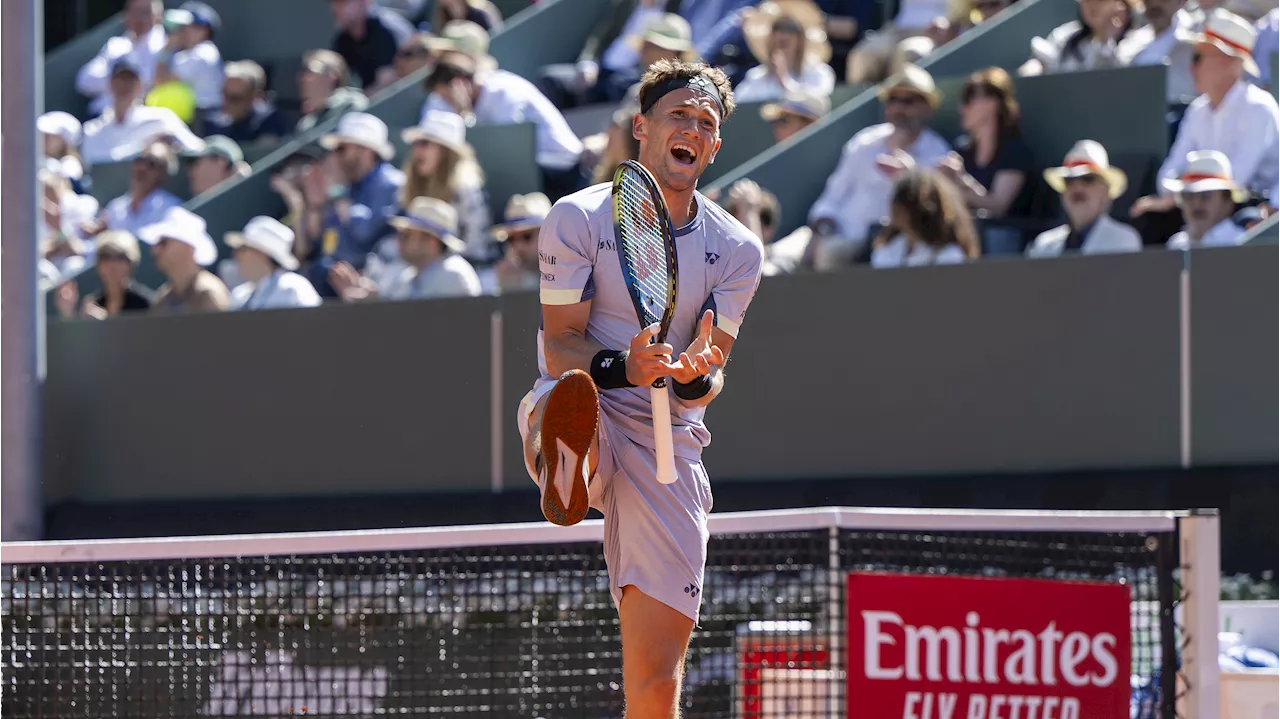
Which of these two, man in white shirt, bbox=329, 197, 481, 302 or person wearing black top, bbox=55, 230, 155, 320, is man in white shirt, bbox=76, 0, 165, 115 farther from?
man in white shirt, bbox=329, 197, 481, 302

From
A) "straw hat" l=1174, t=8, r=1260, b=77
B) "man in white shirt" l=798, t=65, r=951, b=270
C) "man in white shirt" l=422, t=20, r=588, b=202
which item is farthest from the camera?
"man in white shirt" l=422, t=20, r=588, b=202

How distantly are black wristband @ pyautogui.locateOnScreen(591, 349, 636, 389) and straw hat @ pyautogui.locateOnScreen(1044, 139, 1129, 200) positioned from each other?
17.5ft

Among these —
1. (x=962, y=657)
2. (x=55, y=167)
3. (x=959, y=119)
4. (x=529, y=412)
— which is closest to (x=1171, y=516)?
(x=962, y=657)

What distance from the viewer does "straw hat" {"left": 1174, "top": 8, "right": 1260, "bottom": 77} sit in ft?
32.8

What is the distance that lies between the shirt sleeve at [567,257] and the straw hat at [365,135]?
24.2 ft

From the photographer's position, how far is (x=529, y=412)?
5109 millimetres

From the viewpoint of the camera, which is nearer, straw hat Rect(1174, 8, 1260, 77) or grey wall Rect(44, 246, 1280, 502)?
grey wall Rect(44, 246, 1280, 502)

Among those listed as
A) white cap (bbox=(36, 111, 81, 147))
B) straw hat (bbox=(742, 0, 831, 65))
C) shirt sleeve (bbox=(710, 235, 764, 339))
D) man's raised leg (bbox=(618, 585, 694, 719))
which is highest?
white cap (bbox=(36, 111, 81, 147))

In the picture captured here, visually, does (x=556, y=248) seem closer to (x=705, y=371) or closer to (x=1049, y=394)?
(x=705, y=371)

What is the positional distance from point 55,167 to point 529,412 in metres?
10.9

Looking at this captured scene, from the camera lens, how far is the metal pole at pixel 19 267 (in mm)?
10195

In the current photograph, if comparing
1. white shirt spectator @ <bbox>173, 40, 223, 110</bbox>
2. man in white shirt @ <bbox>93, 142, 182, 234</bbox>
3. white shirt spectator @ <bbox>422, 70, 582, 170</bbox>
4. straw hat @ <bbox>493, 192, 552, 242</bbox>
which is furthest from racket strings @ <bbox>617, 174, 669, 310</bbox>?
white shirt spectator @ <bbox>173, 40, 223, 110</bbox>

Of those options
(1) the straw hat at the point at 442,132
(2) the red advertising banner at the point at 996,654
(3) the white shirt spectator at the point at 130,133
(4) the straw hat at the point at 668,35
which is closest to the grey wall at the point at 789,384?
(1) the straw hat at the point at 442,132

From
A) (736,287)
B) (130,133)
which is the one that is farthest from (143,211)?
(736,287)
